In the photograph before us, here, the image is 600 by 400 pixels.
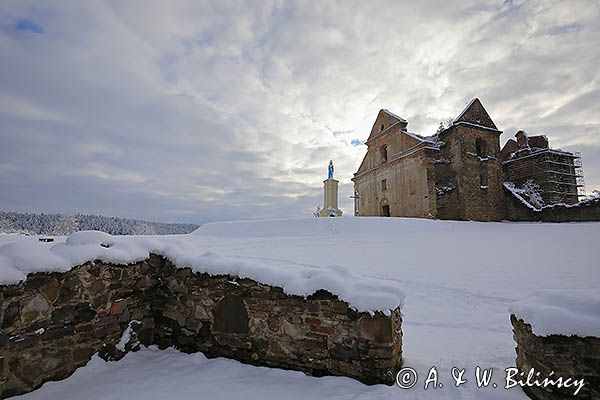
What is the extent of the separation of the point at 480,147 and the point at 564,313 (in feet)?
81.6

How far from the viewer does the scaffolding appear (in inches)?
931

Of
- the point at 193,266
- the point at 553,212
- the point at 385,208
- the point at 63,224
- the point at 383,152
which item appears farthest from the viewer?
the point at 63,224

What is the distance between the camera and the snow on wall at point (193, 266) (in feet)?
9.80

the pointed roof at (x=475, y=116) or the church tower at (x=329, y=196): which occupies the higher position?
the pointed roof at (x=475, y=116)

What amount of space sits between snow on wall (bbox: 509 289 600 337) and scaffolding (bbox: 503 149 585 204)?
1048 inches

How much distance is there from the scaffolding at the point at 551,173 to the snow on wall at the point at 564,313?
87.3 feet

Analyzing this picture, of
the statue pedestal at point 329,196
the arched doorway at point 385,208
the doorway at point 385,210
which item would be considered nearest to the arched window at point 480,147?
the arched doorway at point 385,208

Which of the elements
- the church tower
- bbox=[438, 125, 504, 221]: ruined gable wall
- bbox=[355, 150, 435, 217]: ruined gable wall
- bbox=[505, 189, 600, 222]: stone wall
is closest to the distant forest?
the church tower

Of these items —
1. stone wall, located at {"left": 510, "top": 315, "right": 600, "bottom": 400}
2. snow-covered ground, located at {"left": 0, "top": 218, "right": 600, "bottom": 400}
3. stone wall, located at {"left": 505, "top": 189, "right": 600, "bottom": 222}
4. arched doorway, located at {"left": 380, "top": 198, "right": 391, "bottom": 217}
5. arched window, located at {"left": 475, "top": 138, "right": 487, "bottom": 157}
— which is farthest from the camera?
arched doorway, located at {"left": 380, "top": 198, "right": 391, "bottom": 217}

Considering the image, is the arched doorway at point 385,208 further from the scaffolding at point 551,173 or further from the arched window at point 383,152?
the scaffolding at point 551,173

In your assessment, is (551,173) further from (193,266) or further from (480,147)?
(193,266)

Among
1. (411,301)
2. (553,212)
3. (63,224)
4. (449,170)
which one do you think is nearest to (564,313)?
(411,301)

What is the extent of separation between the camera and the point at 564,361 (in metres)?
2.42

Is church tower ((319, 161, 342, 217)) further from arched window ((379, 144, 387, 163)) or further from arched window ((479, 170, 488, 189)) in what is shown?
arched window ((479, 170, 488, 189))
